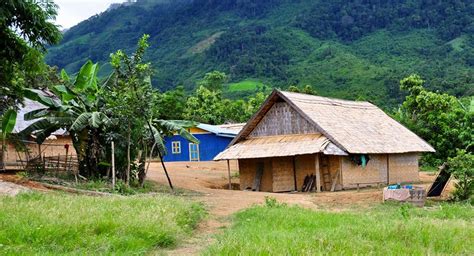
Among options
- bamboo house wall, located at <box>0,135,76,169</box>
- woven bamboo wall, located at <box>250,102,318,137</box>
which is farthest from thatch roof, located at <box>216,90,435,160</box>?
bamboo house wall, located at <box>0,135,76,169</box>

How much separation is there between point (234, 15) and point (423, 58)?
51.9m

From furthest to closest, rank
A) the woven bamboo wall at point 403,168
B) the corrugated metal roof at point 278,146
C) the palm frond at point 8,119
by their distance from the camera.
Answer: the woven bamboo wall at point 403,168, the corrugated metal roof at point 278,146, the palm frond at point 8,119

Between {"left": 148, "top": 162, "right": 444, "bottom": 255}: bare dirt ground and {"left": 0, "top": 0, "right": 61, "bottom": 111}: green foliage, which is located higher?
{"left": 0, "top": 0, "right": 61, "bottom": 111}: green foliage

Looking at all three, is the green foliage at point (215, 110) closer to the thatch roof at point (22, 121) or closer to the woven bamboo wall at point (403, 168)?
the thatch roof at point (22, 121)

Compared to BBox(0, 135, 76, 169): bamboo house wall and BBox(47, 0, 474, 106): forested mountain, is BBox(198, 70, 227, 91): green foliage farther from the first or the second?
BBox(0, 135, 76, 169): bamboo house wall

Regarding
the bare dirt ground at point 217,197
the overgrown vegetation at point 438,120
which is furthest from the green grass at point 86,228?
the overgrown vegetation at point 438,120

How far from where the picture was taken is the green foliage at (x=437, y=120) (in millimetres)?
30375

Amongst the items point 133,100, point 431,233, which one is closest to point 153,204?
point 431,233

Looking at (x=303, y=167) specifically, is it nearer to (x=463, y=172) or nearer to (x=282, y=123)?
(x=282, y=123)

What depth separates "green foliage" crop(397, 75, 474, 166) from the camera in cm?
3038

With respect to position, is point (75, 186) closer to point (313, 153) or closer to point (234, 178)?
point (313, 153)

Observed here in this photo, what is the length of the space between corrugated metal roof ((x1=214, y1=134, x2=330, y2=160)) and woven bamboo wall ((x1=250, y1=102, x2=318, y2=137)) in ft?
0.87

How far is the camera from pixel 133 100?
62.0 ft

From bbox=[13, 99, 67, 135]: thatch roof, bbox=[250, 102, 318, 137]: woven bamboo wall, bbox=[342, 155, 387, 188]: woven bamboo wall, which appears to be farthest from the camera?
bbox=[250, 102, 318, 137]: woven bamboo wall
